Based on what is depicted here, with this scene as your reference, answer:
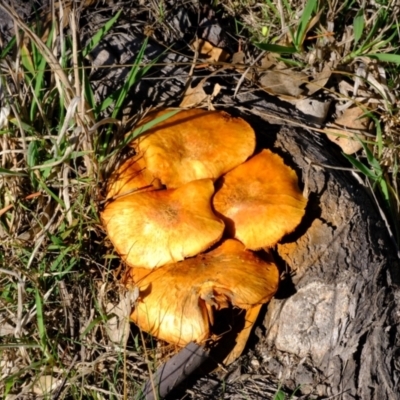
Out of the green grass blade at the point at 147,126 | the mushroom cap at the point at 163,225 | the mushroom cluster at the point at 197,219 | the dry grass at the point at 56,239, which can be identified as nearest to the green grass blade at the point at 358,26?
the dry grass at the point at 56,239

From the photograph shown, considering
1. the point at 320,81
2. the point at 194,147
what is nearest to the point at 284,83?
the point at 320,81

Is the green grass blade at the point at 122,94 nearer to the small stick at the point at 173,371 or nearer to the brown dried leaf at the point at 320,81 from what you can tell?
the brown dried leaf at the point at 320,81

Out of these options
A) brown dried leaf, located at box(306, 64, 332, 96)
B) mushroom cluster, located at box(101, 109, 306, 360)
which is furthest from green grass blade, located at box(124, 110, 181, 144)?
brown dried leaf, located at box(306, 64, 332, 96)

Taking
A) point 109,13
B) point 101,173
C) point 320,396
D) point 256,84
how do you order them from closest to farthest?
point 320,396, point 101,173, point 256,84, point 109,13

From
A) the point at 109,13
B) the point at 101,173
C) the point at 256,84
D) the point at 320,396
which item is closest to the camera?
the point at 320,396

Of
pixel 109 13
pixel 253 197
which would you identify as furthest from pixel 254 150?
pixel 109 13

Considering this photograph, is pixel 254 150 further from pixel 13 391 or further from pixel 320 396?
pixel 13 391

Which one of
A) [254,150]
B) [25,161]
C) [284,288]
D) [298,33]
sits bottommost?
[284,288]

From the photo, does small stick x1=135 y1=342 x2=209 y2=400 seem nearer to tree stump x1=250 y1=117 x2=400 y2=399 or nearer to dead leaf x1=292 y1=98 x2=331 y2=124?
tree stump x1=250 y1=117 x2=400 y2=399
